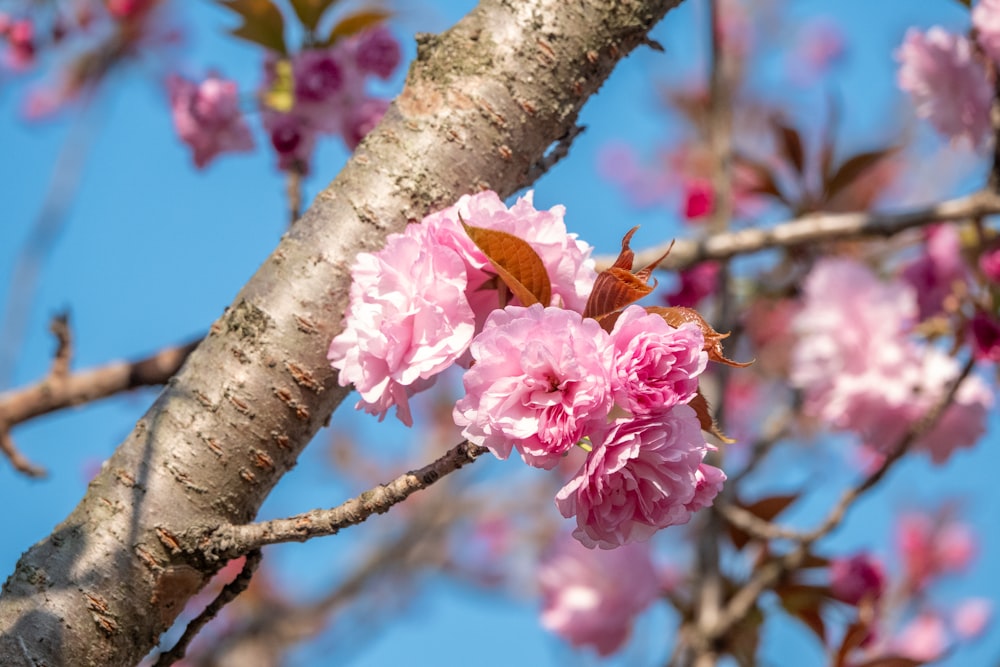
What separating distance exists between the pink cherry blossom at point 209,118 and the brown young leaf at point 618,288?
133 cm

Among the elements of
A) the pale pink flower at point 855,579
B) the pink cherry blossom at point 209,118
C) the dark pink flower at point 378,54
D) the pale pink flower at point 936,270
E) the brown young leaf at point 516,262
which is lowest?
the pale pink flower at point 855,579

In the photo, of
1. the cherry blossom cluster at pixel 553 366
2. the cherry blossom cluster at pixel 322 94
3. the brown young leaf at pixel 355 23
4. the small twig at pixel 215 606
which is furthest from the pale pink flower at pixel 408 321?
the brown young leaf at pixel 355 23

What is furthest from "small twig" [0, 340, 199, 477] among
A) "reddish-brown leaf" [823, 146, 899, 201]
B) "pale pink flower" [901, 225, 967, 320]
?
"pale pink flower" [901, 225, 967, 320]

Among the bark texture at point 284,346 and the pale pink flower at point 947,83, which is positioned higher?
the bark texture at point 284,346

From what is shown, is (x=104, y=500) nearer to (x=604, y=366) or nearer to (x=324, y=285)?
(x=324, y=285)

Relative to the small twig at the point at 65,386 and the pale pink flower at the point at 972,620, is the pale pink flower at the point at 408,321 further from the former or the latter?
the pale pink flower at the point at 972,620

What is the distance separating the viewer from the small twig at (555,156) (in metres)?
1.28

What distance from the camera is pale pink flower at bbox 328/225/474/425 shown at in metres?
0.89

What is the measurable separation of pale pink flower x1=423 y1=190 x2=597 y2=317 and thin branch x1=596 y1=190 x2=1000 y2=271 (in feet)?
2.74

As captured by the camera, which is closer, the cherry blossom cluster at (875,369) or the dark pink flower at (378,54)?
the dark pink flower at (378,54)

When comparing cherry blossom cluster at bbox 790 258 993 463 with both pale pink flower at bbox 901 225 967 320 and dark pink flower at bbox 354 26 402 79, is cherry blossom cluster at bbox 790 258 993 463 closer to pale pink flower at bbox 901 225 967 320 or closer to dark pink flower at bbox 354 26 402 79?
pale pink flower at bbox 901 225 967 320

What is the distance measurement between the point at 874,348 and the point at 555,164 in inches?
50.5

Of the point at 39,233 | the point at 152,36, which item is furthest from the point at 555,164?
the point at 152,36

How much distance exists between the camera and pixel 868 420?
85.1 inches
